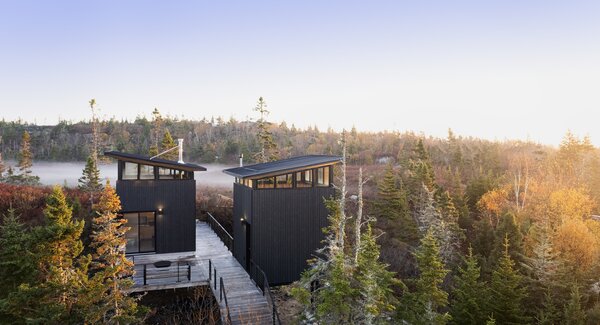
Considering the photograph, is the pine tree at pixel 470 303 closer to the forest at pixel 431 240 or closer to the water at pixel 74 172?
the forest at pixel 431 240

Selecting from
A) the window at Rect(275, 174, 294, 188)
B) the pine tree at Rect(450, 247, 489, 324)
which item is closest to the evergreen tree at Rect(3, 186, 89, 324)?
the window at Rect(275, 174, 294, 188)

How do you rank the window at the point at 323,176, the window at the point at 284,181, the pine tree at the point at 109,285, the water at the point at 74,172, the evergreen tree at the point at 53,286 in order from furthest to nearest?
1. the water at the point at 74,172
2. the window at the point at 323,176
3. the window at the point at 284,181
4. the pine tree at the point at 109,285
5. the evergreen tree at the point at 53,286

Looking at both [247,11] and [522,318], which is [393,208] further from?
[247,11]

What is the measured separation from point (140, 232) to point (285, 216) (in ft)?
26.0

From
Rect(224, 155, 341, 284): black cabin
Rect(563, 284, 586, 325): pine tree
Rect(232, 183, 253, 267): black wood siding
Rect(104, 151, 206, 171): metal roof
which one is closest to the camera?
Rect(563, 284, 586, 325): pine tree

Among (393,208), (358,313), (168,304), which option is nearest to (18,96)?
(168,304)

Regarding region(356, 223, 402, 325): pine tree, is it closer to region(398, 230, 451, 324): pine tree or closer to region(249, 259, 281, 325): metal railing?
region(398, 230, 451, 324): pine tree

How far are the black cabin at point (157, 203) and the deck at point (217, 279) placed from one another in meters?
0.68

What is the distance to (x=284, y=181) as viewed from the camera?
1487 cm

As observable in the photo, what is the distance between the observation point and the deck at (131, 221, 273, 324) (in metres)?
12.2

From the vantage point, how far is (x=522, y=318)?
12.6 meters

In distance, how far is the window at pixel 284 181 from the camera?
1477 centimetres

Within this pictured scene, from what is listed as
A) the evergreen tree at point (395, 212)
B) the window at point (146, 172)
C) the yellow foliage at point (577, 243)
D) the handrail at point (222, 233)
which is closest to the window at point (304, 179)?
the handrail at point (222, 233)

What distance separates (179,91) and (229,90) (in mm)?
6597
